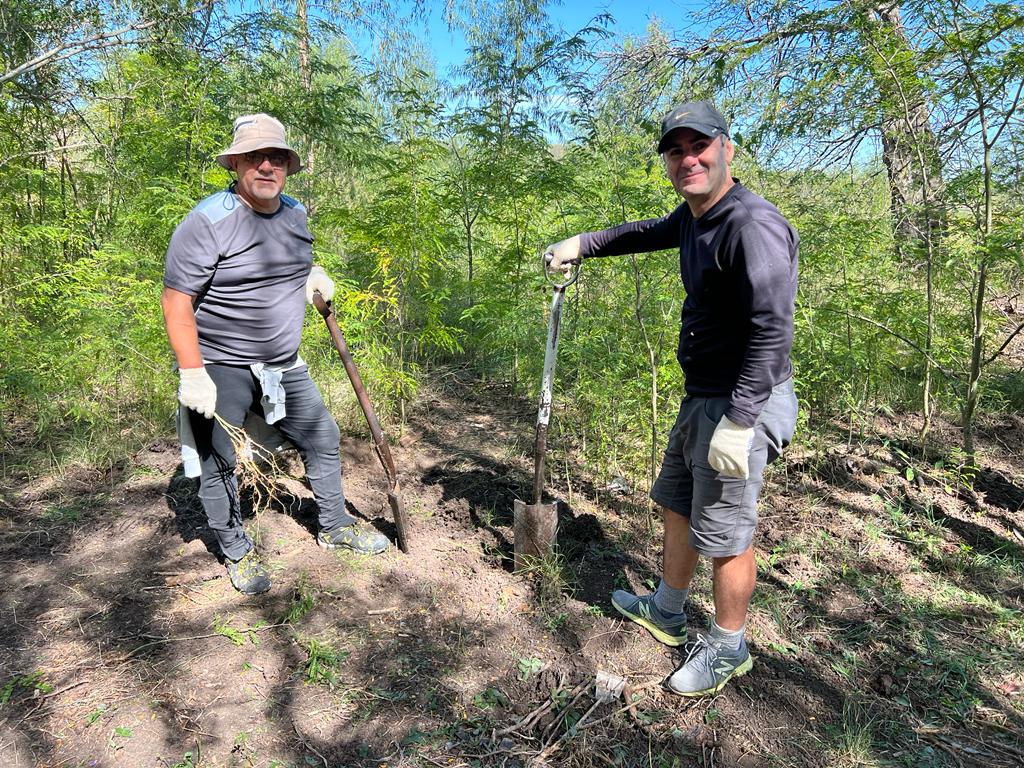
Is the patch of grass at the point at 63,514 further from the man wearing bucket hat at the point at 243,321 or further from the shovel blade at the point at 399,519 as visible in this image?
the shovel blade at the point at 399,519

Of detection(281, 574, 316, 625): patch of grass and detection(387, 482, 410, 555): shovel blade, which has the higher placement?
detection(387, 482, 410, 555): shovel blade

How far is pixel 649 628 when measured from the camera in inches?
102

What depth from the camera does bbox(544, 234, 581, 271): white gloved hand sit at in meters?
2.66

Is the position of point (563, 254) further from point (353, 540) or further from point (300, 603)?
point (300, 603)

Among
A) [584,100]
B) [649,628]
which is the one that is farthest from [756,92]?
[649,628]

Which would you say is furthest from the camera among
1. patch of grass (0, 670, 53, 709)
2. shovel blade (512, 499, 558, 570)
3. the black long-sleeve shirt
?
shovel blade (512, 499, 558, 570)

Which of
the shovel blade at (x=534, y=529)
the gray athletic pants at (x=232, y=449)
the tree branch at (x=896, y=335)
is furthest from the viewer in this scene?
the tree branch at (x=896, y=335)

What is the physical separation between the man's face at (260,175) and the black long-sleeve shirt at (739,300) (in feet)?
5.74

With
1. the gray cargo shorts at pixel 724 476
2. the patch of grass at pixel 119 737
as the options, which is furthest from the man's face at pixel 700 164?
the patch of grass at pixel 119 737

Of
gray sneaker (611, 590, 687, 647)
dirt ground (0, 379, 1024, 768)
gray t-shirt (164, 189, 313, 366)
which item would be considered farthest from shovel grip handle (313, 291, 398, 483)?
gray sneaker (611, 590, 687, 647)

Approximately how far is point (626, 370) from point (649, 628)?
1493 millimetres

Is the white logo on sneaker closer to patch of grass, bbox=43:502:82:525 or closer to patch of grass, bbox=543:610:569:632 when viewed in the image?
patch of grass, bbox=543:610:569:632

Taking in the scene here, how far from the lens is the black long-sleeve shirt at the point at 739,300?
5.75 feet

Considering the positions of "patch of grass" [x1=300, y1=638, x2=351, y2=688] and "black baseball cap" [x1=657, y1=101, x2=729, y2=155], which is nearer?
"black baseball cap" [x1=657, y1=101, x2=729, y2=155]
